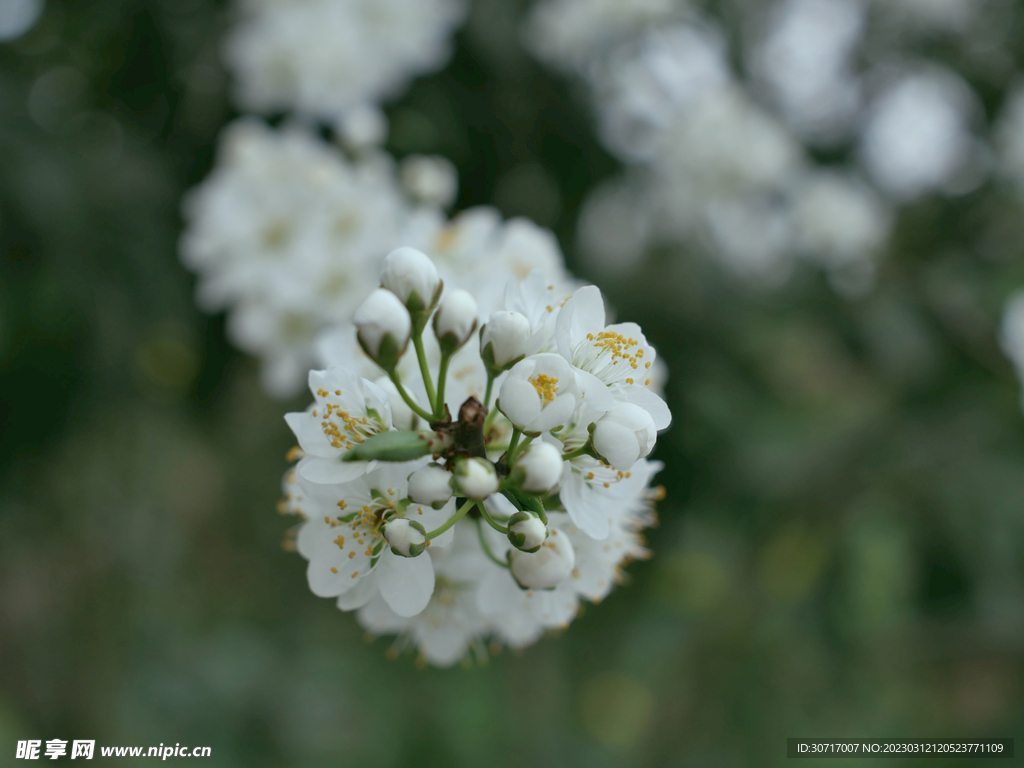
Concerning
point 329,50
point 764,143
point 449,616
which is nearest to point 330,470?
point 449,616

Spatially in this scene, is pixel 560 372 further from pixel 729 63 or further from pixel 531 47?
pixel 729 63

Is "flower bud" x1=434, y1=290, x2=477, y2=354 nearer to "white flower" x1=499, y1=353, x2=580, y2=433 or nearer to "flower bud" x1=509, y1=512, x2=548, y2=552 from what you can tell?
"white flower" x1=499, y1=353, x2=580, y2=433

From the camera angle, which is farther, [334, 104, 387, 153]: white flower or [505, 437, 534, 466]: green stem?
[334, 104, 387, 153]: white flower

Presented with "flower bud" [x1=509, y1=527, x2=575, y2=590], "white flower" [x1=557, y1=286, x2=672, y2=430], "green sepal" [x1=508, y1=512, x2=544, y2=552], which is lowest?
"flower bud" [x1=509, y1=527, x2=575, y2=590]

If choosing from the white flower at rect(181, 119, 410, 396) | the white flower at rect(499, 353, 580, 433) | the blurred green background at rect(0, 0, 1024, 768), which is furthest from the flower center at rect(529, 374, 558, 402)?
the blurred green background at rect(0, 0, 1024, 768)

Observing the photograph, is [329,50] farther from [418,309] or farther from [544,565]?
Answer: [544,565]

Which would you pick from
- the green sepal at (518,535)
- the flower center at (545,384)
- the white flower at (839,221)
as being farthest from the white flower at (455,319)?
the white flower at (839,221)

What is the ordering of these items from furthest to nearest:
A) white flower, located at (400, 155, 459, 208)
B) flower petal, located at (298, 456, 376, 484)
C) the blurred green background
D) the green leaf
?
the blurred green background
white flower, located at (400, 155, 459, 208)
flower petal, located at (298, 456, 376, 484)
the green leaf
